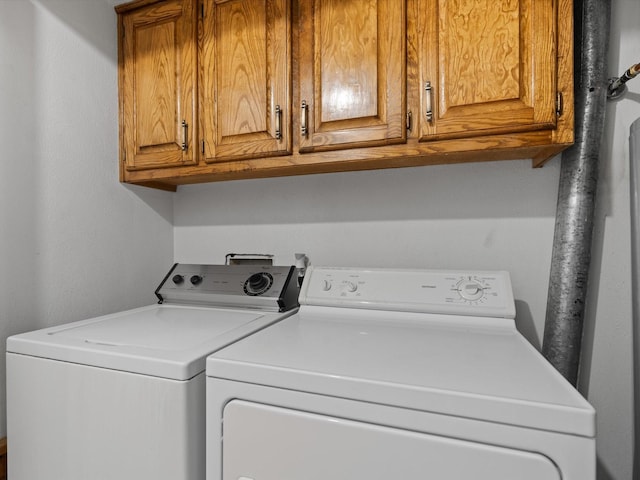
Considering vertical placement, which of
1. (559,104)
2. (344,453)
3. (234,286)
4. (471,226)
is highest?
(559,104)

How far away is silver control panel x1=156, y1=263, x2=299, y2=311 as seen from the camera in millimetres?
Result: 1414

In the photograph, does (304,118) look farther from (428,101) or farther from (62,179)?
(62,179)

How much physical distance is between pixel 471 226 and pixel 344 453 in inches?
40.7

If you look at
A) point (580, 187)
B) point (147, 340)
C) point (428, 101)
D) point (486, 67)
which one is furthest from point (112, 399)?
point (580, 187)

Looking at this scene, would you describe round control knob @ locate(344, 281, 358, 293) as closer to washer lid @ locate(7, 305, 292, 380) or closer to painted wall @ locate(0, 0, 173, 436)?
washer lid @ locate(7, 305, 292, 380)

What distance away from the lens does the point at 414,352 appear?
34.8 inches

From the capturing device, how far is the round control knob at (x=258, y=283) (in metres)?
1.44

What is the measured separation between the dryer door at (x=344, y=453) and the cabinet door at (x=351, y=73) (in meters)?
0.88

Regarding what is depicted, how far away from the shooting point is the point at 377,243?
1.53 m

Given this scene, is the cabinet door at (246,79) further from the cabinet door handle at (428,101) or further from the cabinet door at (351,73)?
the cabinet door handle at (428,101)

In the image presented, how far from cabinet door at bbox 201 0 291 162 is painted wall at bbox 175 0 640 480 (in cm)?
36

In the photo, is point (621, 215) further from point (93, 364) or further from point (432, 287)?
point (93, 364)

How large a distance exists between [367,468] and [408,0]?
4.44 feet

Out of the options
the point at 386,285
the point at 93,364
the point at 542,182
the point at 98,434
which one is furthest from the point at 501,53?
the point at 98,434
